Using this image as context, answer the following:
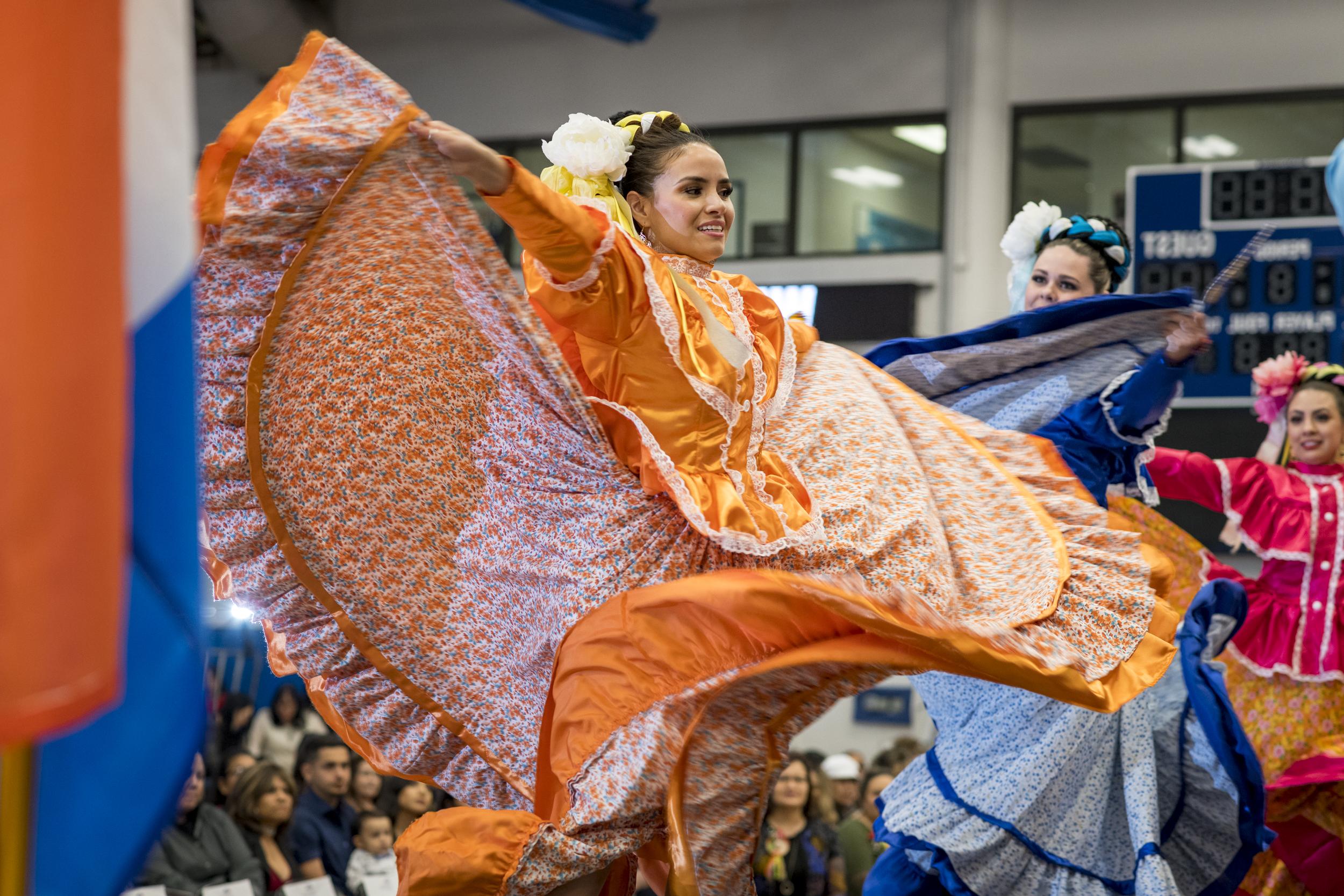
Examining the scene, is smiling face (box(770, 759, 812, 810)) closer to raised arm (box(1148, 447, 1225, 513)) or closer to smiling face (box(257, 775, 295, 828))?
smiling face (box(257, 775, 295, 828))

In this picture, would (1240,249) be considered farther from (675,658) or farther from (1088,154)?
(675,658)

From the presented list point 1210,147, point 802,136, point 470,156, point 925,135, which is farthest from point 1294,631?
point 802,136

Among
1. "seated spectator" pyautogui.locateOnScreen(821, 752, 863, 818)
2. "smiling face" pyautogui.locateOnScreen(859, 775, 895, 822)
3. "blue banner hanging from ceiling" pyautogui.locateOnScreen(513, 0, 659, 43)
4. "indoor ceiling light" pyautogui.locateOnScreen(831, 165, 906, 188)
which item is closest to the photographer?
"smiling face" pyautogui.locateOnScreen(859, 775, 895, 822)

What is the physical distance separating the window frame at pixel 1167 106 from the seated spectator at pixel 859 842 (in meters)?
4.11

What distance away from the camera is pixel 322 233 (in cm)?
204

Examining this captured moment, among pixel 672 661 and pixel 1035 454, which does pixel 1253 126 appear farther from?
pixel 672 661

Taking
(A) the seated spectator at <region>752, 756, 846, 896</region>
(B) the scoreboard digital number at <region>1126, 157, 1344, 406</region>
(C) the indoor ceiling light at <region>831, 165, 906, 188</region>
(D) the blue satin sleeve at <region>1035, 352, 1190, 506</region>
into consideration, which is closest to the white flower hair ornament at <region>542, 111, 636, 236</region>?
(D) the blue satin sleeve at <region>1035, 352, 1190, 506</region>

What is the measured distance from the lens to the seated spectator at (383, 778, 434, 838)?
192 inches

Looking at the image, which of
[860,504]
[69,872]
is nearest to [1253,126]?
[860,504]

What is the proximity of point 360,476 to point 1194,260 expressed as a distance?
5320 mm

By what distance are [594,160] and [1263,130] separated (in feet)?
21.3

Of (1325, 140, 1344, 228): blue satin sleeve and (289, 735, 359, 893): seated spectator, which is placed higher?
(1325, 140, 1344, 228): blue satin sleeve

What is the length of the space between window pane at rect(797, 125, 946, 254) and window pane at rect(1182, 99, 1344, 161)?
1.45m

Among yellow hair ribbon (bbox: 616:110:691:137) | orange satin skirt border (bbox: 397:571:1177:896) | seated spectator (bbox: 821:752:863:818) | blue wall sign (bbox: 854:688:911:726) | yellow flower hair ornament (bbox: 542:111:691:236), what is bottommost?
blue wall sign (bbox: 854:688:911:726)
